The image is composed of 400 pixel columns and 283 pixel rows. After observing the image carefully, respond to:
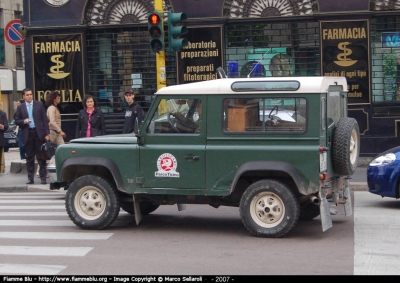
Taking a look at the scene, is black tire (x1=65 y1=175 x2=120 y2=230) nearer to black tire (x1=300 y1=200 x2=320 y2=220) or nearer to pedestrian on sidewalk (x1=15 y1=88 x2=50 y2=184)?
black tire (x1=300 y1=200 x2=320 y2=220)

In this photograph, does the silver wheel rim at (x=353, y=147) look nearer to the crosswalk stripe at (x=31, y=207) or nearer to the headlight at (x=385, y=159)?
the headlight at (x=385, y=159)

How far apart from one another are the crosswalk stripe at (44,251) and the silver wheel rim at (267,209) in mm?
1965

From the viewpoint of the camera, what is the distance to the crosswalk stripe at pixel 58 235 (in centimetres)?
888

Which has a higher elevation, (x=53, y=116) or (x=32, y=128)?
(x=53, y=116)

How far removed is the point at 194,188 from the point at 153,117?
1039 millimetres

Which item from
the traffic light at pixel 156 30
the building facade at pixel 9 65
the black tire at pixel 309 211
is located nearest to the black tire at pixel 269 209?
the black tire at pixel 309 211

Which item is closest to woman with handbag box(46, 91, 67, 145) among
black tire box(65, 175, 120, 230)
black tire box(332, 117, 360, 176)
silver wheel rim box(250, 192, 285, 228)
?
black tire box(65, 175, 120, 230)

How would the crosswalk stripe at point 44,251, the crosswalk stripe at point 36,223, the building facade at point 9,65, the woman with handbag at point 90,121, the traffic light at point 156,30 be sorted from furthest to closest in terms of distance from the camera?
the building facade at point 9,65, the traffic light at point 156,30, the woman with handbag at point 90,121, the crosswalk stripe at point 36,223, the crosswalk stripe at point 44,251

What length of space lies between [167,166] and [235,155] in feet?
2.82

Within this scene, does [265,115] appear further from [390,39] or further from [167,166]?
[390,39]

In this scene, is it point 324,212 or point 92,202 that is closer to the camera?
point 324,212

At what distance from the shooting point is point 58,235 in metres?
9.09

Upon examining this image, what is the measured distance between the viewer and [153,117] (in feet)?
29.8

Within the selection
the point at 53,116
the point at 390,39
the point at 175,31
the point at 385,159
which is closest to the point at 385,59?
the point at 390,39
